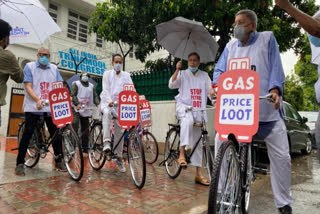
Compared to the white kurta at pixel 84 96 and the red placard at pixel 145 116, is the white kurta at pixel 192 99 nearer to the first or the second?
the red placard at pixel 145 116

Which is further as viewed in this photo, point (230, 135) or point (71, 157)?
point (71, 157)

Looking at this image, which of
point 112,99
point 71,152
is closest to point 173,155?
point 112,99

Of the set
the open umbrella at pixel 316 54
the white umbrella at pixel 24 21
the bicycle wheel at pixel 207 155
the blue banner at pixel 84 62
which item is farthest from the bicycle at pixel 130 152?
the blue banner at pixel 84 62

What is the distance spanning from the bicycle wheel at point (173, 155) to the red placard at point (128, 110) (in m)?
0.89

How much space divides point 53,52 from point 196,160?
40.0ft

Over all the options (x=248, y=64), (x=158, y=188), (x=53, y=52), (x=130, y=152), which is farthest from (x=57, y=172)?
(x=53, y=52)

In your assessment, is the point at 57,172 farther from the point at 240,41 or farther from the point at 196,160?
the point at 240,41

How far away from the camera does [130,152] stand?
13.2ft

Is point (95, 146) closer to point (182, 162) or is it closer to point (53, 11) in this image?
point (182, 162)

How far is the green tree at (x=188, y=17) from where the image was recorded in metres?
6.72

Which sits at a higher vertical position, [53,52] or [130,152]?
[53,52]

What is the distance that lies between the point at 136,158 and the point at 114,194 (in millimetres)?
669

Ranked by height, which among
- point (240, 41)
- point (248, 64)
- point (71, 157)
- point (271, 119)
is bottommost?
point (71, 157)

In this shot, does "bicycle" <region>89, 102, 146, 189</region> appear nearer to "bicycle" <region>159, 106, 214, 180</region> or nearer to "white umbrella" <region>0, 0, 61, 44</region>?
"bicycle" <region>159, 106, 214, 180</region>
